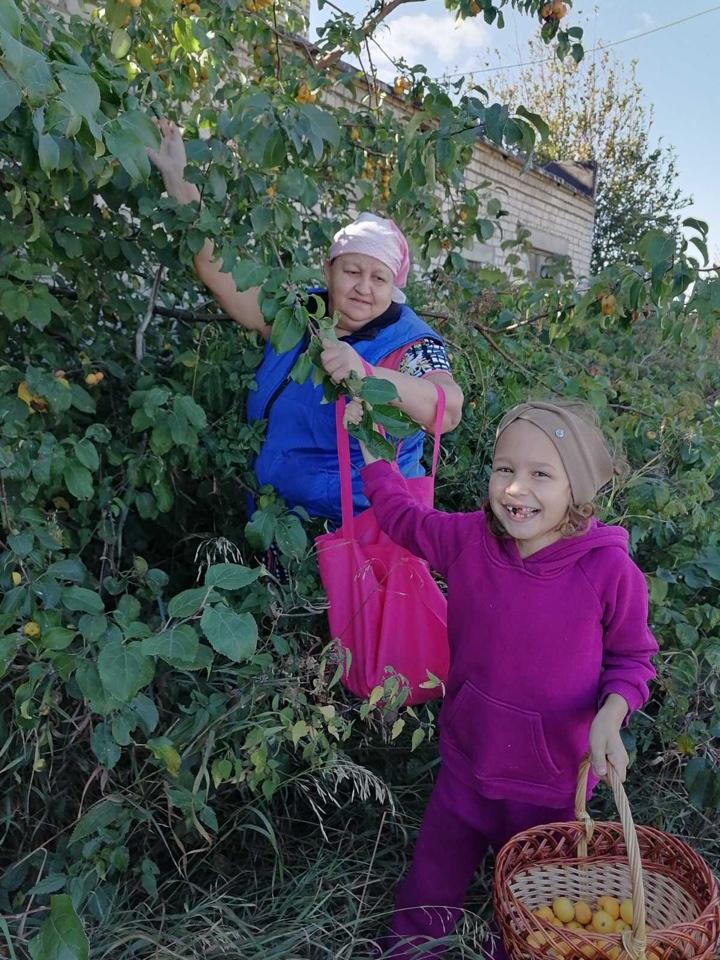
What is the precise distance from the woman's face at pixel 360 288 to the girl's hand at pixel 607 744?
943 millimetres

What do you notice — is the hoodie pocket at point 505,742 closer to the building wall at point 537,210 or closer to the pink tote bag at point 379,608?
the pink tote bag at point 379,608

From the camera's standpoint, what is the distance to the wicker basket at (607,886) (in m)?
1.30

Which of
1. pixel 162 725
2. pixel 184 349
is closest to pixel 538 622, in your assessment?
pixel 162 725

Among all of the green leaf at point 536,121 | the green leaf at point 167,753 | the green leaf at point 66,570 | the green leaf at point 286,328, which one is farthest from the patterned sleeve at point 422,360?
the green leaf at point 167,753

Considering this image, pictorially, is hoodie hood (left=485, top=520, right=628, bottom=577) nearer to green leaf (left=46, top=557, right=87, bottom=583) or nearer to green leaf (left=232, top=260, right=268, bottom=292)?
green leaf (left=232, top=260, right=268, bottom=292)

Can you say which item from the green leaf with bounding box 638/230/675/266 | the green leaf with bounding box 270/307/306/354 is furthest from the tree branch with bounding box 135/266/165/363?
the green leaf with bounding box 638/230/675/266

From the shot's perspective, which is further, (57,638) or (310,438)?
(310,438)

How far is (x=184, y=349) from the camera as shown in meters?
2.38

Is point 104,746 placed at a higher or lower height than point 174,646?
lower

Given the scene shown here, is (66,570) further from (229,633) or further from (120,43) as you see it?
(120,43)

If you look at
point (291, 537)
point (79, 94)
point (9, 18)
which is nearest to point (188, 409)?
point (291, 537)

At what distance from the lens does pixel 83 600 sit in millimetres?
1440

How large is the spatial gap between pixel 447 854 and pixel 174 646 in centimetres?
77

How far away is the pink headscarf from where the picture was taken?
1.78m
